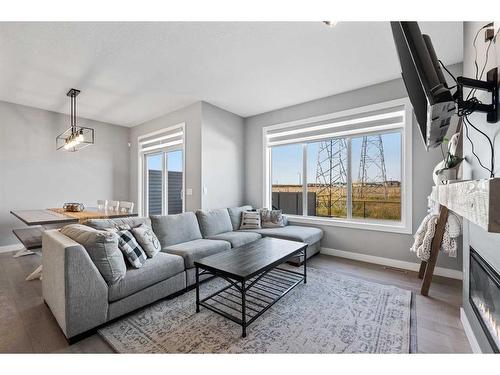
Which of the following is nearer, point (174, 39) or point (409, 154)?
point (174, 39)

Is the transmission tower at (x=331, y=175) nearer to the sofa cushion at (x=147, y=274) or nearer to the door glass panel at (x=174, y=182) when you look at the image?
the sofa cushion at (x=147, y=274)

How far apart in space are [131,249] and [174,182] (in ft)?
10.4

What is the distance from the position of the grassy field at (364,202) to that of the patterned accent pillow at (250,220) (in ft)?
3.63

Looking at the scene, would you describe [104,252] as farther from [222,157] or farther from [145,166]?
[145,166]

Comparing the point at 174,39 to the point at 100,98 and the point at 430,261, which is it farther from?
the point at 430,261

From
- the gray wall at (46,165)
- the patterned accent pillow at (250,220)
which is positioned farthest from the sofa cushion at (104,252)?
the gray wall at (46,165)

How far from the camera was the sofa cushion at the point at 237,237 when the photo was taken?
10.6 ft

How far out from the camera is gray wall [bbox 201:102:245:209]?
4.15 m

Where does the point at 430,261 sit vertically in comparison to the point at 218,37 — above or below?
below
